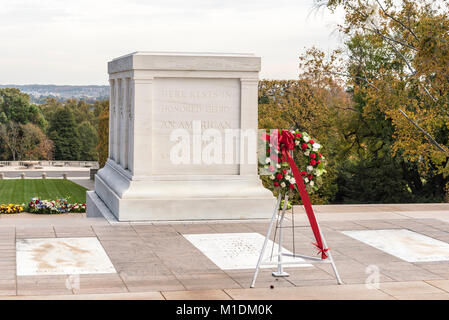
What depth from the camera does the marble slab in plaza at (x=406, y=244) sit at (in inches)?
380

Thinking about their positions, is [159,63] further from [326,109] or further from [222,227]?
[326,109]

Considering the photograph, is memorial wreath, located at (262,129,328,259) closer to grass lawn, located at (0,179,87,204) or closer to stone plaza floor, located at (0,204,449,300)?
stone plaza floor, located at (0,204,449,300)

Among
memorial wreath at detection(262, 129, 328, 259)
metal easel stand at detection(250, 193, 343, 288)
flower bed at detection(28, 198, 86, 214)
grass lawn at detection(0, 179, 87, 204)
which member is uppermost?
memorial wreath at detection(262, 129, 328, 259)

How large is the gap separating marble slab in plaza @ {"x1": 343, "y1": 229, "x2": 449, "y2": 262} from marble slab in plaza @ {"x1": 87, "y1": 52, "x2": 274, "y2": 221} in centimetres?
214

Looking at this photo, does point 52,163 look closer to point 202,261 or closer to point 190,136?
point 190,136

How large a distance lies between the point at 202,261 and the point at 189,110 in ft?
13.6

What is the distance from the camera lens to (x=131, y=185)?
478 inches

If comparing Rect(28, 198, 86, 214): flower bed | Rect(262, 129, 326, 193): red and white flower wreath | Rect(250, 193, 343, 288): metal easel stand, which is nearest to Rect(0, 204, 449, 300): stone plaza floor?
Rect(250, 193, 343, 288): metal easel stand

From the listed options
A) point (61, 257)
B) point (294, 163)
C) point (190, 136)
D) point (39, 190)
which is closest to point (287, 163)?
point (294, 163)

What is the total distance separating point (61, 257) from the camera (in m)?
9.06

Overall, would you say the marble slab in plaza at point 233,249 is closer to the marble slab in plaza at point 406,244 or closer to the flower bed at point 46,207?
the marble slab in plaza at point 406,244

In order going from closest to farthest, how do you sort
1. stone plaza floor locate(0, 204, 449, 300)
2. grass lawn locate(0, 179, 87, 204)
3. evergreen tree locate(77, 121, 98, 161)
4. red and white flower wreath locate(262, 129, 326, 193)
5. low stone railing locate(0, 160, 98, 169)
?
stone plaza floor locate(0, 204, 449, 300) < red and white flower wreath locate(262, 129, 326, 193) < grass lawn locate(0, 179, 87, 204) < low stone railing locate(0, 160, 98, 169) < evergreen tree locate(77, 121, 98, 161)

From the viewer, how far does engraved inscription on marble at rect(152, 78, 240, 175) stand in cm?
1236
